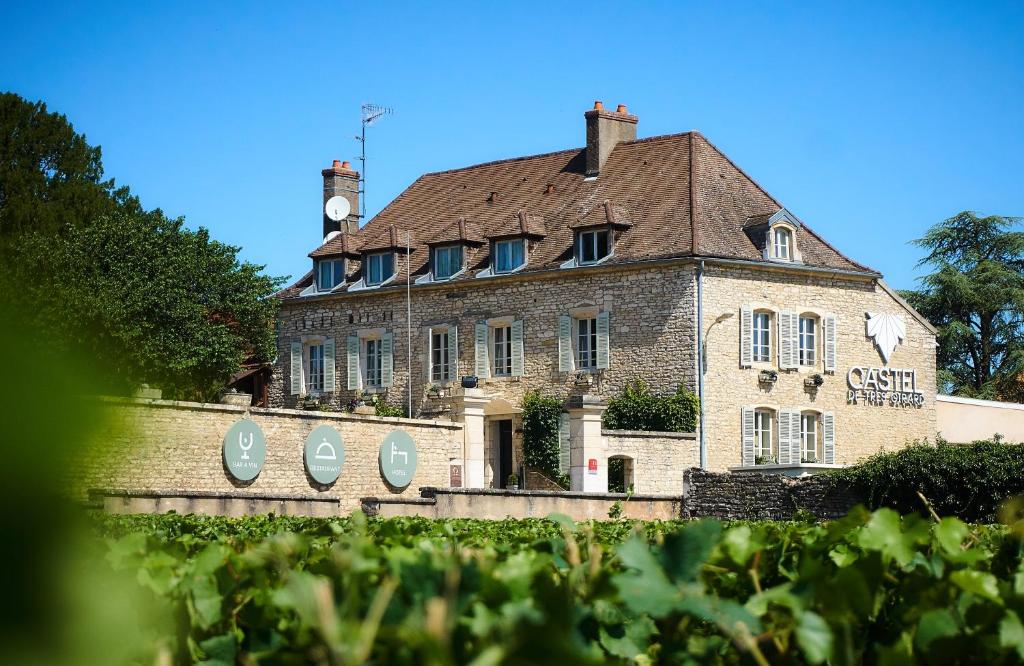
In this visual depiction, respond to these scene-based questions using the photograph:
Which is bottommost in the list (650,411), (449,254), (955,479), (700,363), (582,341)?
(955,479)

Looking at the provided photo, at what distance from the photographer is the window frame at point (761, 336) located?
36.6m

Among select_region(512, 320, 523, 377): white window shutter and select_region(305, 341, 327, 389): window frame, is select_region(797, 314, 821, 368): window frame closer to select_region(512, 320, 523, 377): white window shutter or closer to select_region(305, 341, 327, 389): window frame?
select_region(512, 320, 523, 377): white window shutter

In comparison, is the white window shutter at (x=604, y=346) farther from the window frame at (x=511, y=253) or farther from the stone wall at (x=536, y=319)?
the window frame at (x=511, y=253)

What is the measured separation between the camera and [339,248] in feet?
137

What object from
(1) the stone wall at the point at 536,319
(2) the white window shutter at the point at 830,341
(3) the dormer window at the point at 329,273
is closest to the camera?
(1) the stone wall at the point at 536,319

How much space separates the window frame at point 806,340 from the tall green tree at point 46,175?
2283 centimetres

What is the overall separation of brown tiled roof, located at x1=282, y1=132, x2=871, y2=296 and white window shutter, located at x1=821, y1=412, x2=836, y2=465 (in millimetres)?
3878

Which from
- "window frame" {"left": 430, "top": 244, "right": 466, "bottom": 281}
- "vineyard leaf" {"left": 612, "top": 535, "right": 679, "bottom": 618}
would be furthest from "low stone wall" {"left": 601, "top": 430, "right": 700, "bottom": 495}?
"vineyard leaf" {"left": 612, "top": 535, "right": 679, "bottom": 618}

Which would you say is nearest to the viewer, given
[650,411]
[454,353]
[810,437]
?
[650,411]

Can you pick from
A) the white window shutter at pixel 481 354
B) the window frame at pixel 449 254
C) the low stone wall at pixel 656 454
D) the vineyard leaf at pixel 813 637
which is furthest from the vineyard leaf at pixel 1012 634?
the window frame at pixel 449 254

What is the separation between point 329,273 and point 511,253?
631 cm

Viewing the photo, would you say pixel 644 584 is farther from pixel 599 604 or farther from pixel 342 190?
pixel 342 190

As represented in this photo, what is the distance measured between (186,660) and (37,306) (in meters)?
1.14

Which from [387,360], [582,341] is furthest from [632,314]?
[387,360]
